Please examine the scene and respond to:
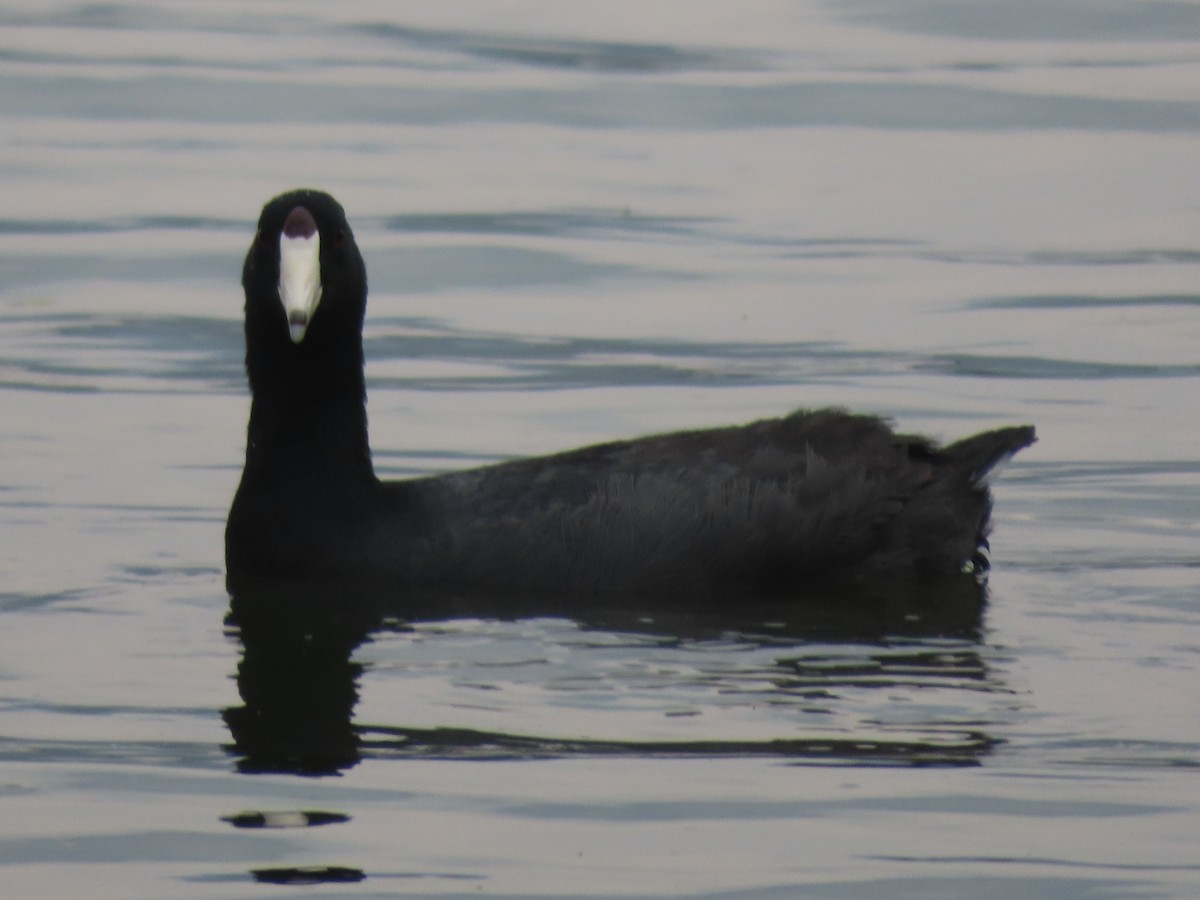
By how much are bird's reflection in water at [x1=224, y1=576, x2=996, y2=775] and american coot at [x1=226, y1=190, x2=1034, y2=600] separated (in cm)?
9

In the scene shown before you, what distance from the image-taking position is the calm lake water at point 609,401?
5539 millimetres

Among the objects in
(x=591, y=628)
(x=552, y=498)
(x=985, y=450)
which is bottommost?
(x=591, y=628)

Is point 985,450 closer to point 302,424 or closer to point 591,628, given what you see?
point 591,628

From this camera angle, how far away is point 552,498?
7.54 metres

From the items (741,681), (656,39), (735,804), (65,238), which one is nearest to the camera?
(735,804)

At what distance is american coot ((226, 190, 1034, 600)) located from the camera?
7508mm

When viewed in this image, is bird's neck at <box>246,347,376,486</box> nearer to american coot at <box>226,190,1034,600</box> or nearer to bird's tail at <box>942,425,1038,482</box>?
american coot at <box>226,190,1034,600</box>

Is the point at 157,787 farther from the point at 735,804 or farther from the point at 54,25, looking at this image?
the point at 54,25

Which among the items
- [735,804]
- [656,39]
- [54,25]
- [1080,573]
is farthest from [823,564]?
[54,25]

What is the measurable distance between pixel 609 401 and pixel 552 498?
8.76 feet

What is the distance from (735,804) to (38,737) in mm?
1596

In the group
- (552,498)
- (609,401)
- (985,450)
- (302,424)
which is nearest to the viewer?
(552,498)

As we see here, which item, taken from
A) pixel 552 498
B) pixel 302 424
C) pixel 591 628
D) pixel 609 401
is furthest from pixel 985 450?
pixel 609 401

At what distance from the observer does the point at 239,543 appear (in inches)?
305
